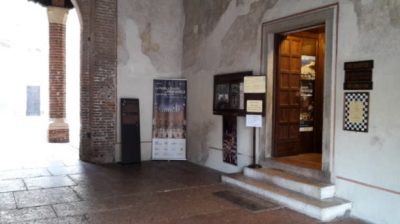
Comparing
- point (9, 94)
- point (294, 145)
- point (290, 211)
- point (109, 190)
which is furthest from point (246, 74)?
point (9, 94)

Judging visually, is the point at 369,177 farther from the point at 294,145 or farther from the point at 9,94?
the point at 9,94

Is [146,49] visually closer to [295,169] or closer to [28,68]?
[295,169]

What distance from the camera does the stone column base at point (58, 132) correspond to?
1037 centimetres

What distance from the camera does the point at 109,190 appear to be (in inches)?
216

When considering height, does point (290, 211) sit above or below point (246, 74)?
below

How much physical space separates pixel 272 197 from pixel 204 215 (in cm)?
114

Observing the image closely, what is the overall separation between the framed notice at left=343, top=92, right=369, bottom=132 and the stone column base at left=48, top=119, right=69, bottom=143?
835 cm

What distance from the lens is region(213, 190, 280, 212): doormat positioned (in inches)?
187

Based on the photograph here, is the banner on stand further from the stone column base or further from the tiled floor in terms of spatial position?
the stone column base

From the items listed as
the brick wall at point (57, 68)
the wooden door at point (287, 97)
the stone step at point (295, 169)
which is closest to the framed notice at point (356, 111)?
the stone step at point (295, 169)

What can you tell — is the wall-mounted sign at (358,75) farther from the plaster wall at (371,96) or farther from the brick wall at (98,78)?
the brick wall at (98,78)

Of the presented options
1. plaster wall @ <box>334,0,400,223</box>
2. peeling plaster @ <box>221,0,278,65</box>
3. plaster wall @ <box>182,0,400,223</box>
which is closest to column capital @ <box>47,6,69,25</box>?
peeling plaster @ <box>221,0,278,65</box>

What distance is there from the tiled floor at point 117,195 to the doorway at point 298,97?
52.8 inches

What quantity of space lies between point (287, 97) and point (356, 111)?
72.6 inches
